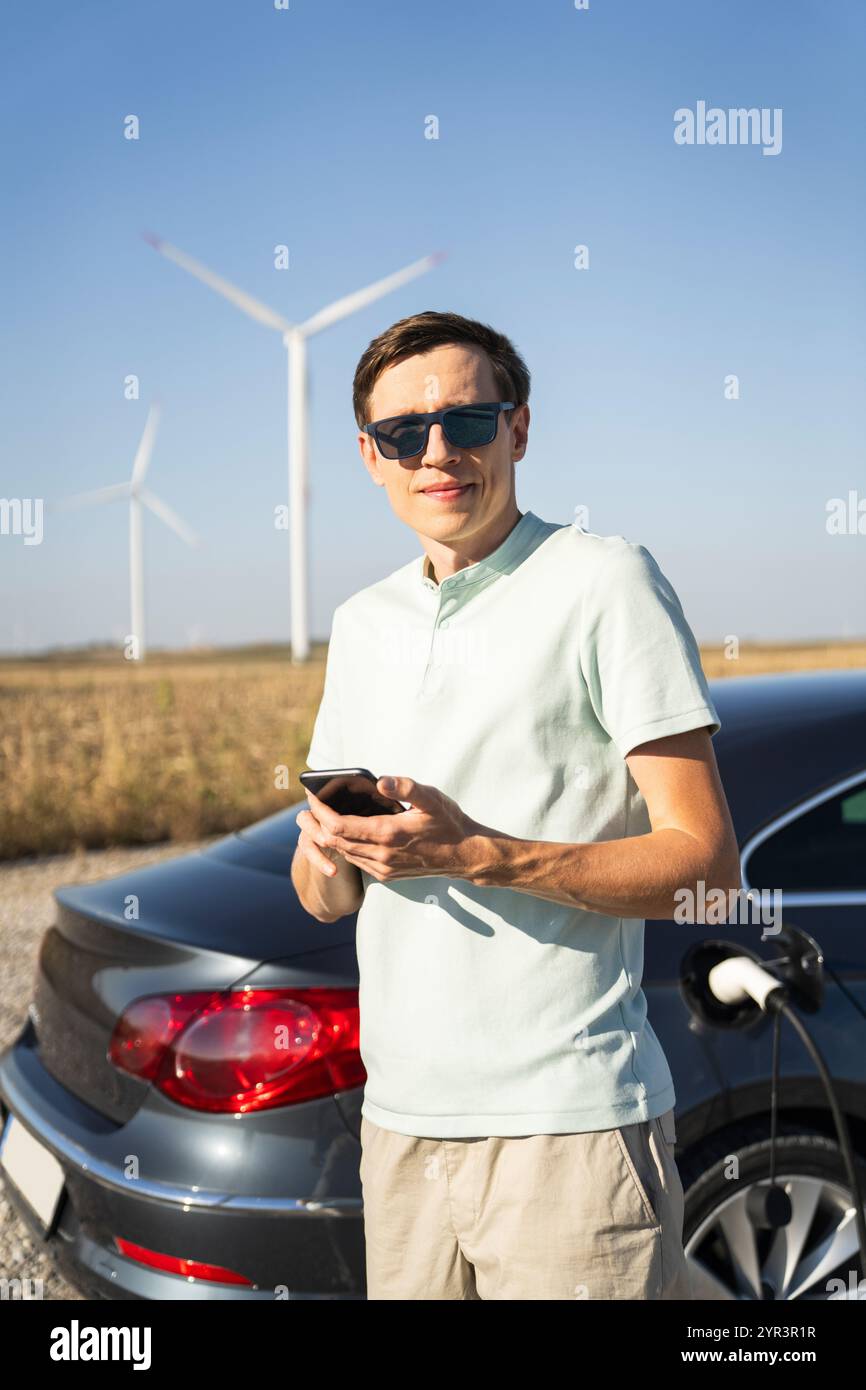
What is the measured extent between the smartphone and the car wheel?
1089mm

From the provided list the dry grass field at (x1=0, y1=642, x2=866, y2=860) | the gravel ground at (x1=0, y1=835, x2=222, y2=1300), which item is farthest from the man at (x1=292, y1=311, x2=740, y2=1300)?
the dry grass field at (x1=0, y1=642, x2=866, y2=860)

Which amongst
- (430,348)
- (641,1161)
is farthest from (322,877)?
(430,348)

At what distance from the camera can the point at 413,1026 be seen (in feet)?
5.06

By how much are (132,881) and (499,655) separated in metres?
1.47

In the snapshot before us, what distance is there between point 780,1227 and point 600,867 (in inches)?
48.7

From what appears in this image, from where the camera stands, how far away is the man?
143 centimetres

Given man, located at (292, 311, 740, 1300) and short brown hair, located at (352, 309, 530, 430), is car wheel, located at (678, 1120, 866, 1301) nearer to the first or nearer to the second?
man, located at (292, 311, 740, 1300)

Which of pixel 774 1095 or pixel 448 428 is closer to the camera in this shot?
pixel 448 428

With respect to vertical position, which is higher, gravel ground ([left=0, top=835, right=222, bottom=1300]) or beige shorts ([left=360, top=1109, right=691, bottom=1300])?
beige shorts ([left=360, top=1109, right=691, bottom=1300])

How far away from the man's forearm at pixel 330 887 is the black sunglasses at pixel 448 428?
54 cm

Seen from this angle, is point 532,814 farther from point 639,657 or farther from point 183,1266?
point 183,1266

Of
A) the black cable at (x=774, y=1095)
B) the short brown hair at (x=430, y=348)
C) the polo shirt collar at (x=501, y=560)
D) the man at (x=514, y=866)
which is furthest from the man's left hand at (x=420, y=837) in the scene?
the black cable at (x=774, y=1095)

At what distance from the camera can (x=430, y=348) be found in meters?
1.63
